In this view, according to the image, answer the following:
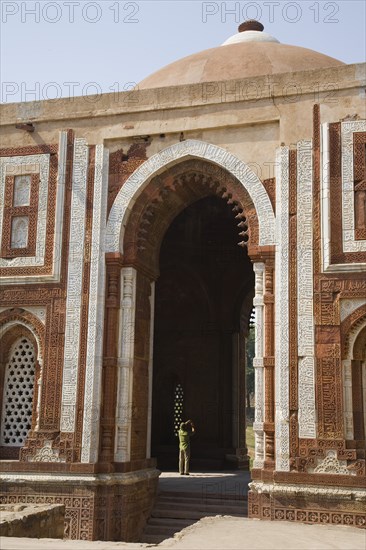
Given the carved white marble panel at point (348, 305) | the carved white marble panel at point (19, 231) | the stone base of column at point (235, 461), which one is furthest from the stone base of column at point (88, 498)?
the stone base of column at point (235, 461)

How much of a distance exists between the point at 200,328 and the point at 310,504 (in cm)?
708

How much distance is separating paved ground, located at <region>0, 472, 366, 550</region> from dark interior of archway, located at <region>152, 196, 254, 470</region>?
596cm

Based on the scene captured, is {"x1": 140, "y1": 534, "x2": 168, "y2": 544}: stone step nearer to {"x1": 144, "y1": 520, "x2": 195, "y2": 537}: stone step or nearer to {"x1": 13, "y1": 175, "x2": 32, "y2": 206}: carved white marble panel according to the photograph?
{"x1": 144, "y1": 520, "x2": 195, "y2": 537}: stone step

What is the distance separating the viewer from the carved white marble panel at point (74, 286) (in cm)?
950

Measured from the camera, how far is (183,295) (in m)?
15.4

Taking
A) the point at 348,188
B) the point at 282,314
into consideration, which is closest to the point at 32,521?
the point at 282,314

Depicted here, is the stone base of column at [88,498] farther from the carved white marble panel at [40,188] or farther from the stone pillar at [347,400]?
the stone pillar at [347,400]

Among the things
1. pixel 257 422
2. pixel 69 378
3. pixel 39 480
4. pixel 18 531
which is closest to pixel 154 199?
pixel 69 378

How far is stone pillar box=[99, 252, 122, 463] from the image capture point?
938 cm

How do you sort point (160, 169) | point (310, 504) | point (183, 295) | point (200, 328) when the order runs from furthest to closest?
point (183, 295) → point (200, 328) → point (160, 169) → point (310, 504)

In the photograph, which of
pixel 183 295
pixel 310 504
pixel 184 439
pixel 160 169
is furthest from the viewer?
pixel 183 295

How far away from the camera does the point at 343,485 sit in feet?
26.9

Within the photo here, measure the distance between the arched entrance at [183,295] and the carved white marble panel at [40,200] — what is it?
0.77m

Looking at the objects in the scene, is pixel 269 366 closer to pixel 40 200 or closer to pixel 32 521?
pixel 32 521
